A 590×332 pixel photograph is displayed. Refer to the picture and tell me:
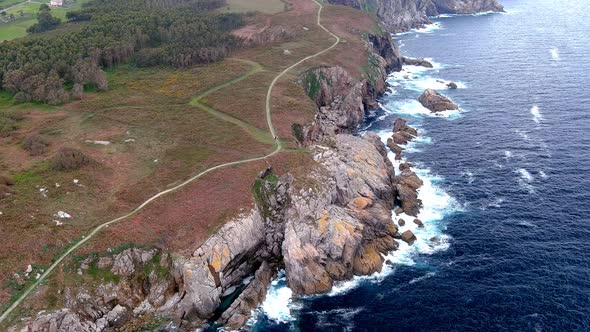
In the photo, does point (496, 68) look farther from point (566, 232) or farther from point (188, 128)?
point (188, 128)

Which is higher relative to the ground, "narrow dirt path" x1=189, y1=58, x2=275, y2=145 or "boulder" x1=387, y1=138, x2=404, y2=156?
"narrow dirt path" x1=189, y1=58, x2=275, y2=145

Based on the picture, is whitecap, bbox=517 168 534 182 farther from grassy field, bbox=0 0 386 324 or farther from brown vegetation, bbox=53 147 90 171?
brown vegetation, bbox=53 147 90 171

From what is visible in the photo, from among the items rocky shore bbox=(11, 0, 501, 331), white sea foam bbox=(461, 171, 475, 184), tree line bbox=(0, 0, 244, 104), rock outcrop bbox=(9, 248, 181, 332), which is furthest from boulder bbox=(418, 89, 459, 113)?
rock outcrop bbox=(9, 248, 181, 332)

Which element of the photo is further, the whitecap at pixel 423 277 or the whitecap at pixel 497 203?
the whitecap at pixel 497 203

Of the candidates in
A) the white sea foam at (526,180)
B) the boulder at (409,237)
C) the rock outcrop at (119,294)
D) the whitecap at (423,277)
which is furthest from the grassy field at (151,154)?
the white sea foam at (526,180)

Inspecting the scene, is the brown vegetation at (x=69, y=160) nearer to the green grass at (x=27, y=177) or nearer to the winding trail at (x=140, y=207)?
the green grass at (x=27, y=177)

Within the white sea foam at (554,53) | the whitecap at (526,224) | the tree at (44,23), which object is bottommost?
the whitecap at (526,224)
